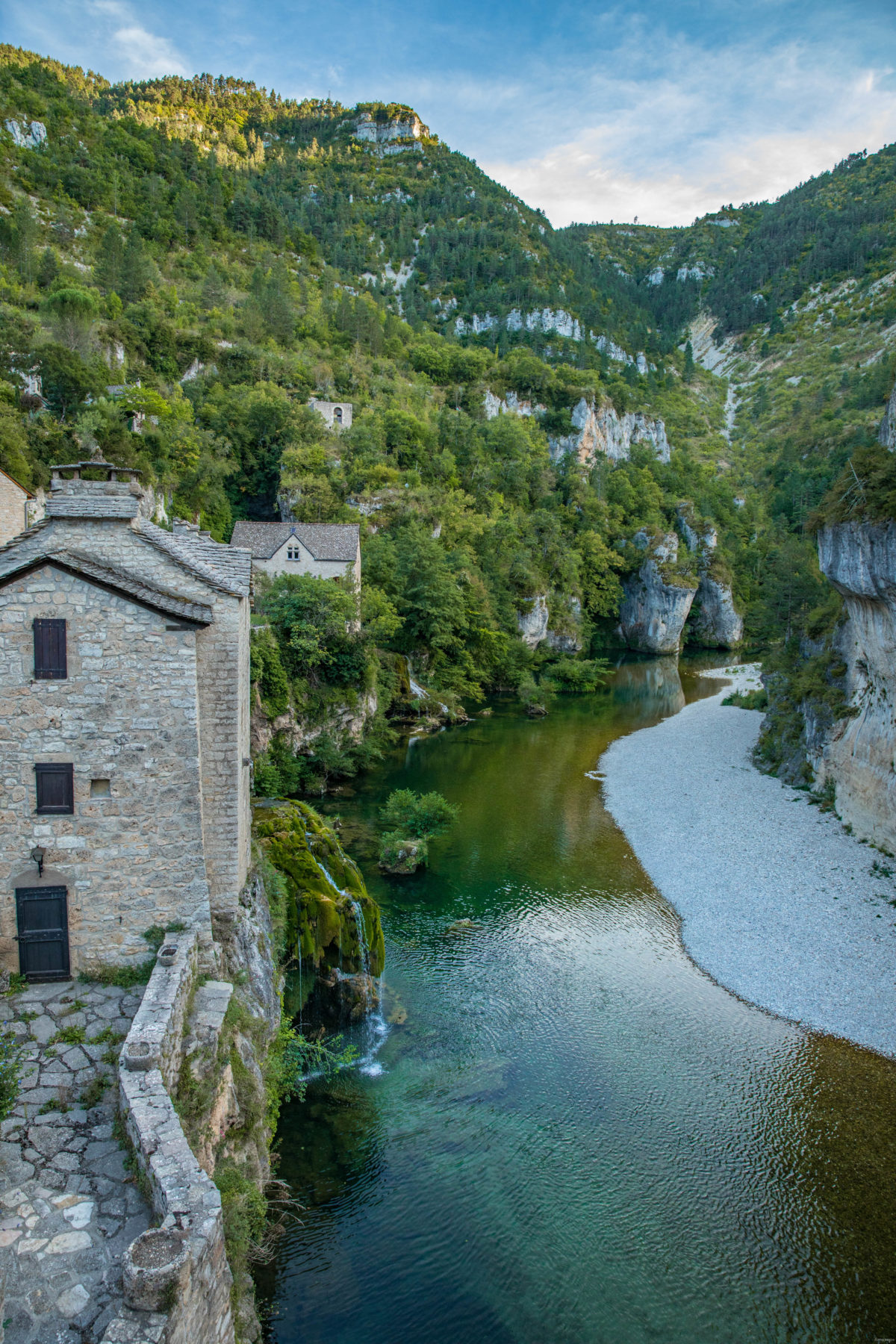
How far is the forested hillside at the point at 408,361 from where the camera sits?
40562mm

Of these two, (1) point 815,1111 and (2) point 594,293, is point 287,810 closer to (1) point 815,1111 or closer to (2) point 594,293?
(1) point 815,1111

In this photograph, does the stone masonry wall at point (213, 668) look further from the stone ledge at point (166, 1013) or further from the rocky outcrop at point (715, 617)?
the rocky outcrop at point (715, 617)

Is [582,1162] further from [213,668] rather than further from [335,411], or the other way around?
[335,411]

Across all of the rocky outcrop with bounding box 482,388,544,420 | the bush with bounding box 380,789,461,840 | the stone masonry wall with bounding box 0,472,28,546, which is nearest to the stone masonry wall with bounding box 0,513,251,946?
the stone masonry wall with bounding box 0,472,28,546

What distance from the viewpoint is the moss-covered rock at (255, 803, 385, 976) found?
1405 cm

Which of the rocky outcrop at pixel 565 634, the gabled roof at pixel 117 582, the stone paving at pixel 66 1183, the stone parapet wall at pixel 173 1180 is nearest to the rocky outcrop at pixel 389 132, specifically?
the rocky outcrop at pixel 565 634

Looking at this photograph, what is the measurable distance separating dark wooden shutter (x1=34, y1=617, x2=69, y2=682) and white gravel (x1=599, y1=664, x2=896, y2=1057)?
1570 cm

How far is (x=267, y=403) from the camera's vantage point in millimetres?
48094

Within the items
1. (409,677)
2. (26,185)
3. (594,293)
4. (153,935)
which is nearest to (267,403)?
(409,677)

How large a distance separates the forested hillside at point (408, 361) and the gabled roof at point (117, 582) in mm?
18394

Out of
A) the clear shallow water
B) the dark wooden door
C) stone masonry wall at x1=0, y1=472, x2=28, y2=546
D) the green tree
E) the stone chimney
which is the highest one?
the green tree

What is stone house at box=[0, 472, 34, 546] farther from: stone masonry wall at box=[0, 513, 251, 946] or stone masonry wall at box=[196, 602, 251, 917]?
stone masonry wall at box=[196, 602, 251, 917]

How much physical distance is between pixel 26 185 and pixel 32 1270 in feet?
267

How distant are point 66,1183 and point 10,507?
16.6 meters
